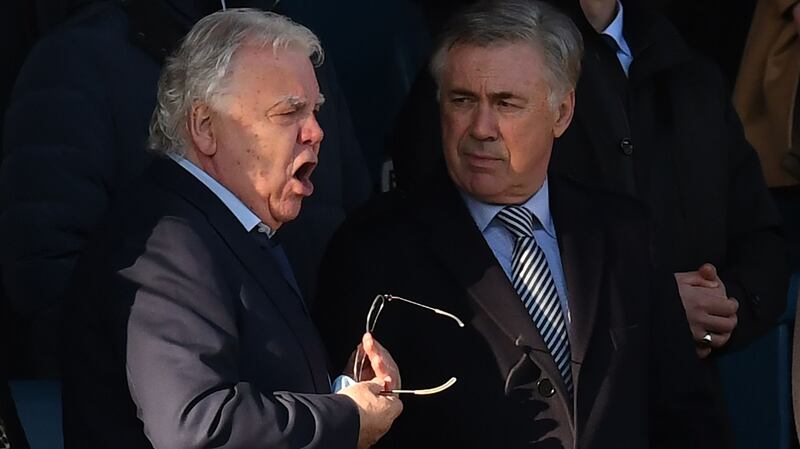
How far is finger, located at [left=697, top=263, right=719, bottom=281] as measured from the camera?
4266 mm

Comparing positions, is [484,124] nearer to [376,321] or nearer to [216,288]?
[376,321]

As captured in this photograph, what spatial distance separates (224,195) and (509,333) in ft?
2.23

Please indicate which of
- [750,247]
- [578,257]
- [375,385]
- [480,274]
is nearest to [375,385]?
[375,385]

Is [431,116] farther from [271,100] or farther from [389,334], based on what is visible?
[271,100]

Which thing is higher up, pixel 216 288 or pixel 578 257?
pixel 216 288

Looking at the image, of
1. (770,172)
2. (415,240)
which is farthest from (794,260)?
(415,240)

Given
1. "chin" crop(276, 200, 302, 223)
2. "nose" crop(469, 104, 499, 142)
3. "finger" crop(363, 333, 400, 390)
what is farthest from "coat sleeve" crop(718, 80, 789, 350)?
"chin" crop(276, 200, 302, 223)

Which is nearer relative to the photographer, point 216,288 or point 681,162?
point 216,288

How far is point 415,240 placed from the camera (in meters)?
3.81

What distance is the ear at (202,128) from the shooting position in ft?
10.9

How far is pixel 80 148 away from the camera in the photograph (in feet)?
13.0

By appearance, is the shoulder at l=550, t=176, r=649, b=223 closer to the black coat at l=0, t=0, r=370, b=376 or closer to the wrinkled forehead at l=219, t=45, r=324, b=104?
the black coat at l=0, t=0, r=370, b=376

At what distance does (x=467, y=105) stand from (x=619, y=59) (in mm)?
738

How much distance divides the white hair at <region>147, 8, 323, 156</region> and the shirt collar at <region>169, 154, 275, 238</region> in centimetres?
3
